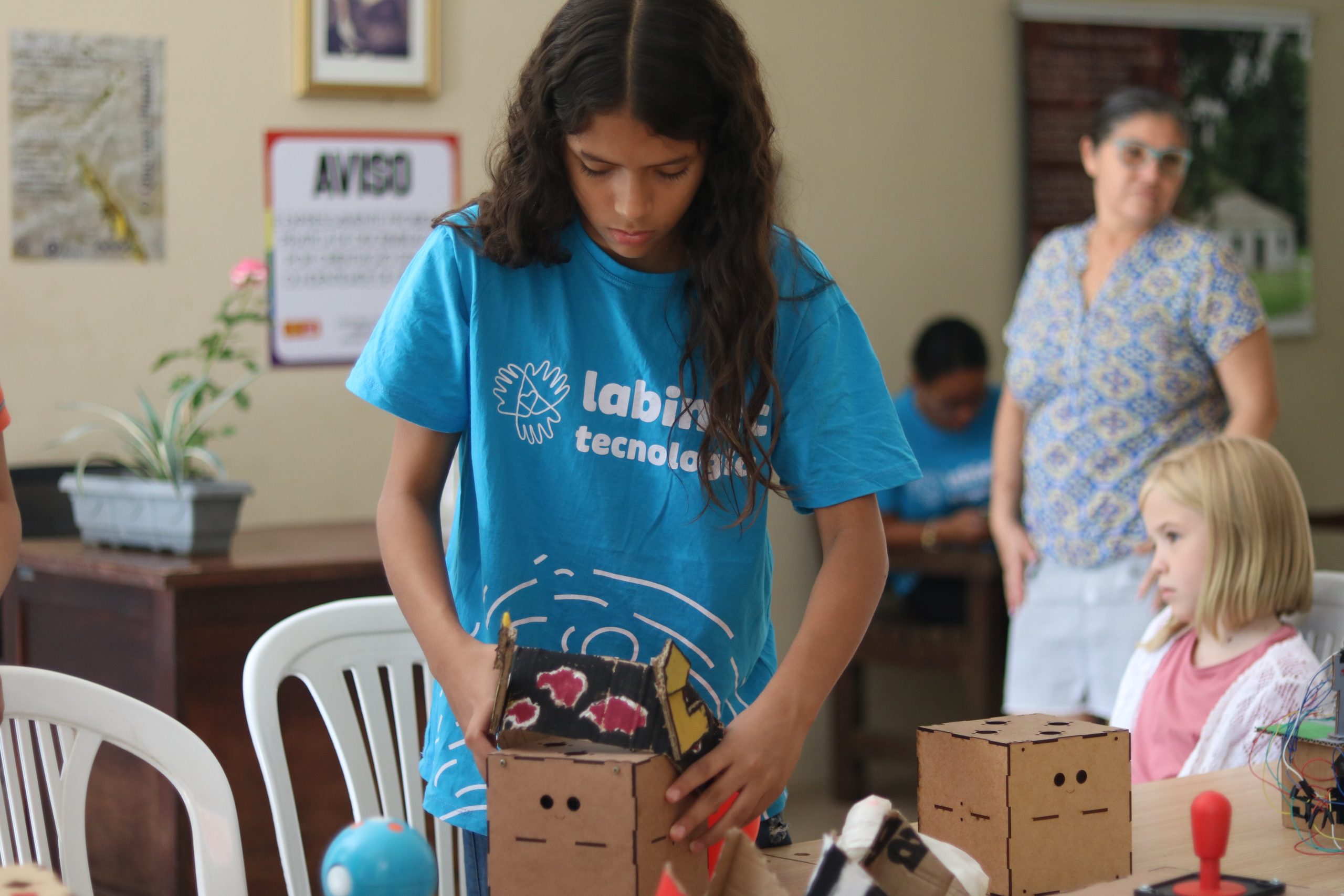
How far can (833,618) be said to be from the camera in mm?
1120

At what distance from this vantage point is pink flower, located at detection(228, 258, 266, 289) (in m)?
2.59

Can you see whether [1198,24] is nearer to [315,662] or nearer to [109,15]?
[109,15]

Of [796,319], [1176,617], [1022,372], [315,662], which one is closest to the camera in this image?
[796,319]

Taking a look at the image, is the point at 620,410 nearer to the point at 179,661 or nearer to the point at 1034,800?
the point at 1034,800

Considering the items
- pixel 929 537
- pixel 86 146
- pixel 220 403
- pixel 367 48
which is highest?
pixel 367 48

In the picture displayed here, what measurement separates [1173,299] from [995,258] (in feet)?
4.83

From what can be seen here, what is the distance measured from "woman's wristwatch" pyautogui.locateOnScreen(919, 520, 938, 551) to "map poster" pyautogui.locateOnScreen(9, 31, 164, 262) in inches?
72.2

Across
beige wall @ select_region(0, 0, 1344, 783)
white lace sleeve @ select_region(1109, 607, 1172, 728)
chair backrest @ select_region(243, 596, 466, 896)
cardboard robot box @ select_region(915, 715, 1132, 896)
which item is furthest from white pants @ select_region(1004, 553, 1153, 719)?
cardboard robot box @ select_region(915, 715, 1132, 896)

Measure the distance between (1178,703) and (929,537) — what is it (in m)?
1.71

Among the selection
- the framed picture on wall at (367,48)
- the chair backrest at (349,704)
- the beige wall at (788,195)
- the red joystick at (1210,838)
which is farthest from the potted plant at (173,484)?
the red joystick at (1210,838)

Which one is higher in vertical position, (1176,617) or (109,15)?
(109,15)

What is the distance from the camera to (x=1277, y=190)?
4.07 metres

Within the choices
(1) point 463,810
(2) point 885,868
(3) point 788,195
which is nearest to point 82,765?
(1) point 463,810

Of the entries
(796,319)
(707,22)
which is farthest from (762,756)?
(707,22)
